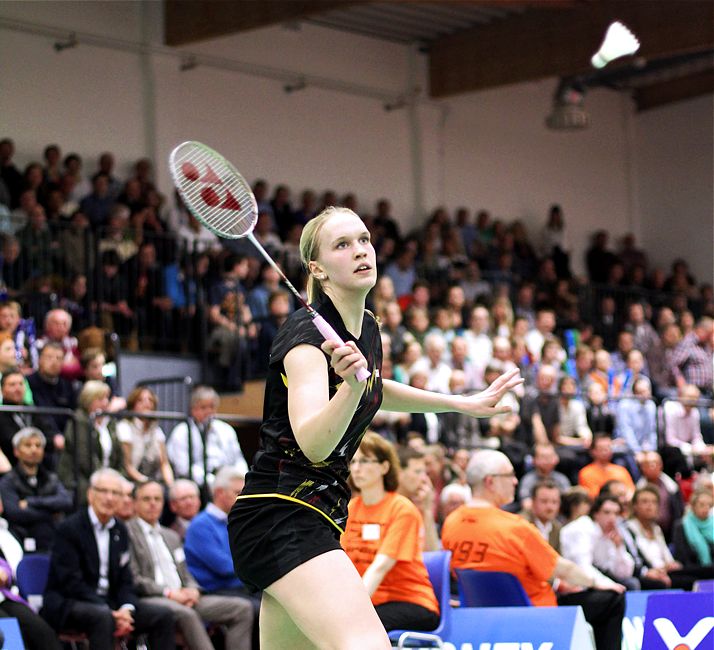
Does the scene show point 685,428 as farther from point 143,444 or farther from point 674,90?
point 674,90

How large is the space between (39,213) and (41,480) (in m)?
4.75

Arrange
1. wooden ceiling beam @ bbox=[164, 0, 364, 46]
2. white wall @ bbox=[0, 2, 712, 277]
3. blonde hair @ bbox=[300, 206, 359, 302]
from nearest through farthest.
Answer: blonde hair @ bbox=[300, 206, 359, 302] → wooden ceiling beam @ bbox=[164, 0, 364, 46] → white wall @ bbox=[0, 2, 712, 277]

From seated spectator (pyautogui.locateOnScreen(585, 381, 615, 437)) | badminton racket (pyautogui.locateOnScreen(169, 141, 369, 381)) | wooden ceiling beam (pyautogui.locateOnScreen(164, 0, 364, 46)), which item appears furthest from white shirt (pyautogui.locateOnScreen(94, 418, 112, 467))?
wooden ceiling beam (pyautogui.locateOnScreen(164, 0, 364, 46))

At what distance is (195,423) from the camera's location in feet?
36.3

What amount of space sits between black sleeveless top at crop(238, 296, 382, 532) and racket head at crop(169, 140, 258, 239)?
74 cm

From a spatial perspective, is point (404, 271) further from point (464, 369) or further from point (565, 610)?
point (565, 610)

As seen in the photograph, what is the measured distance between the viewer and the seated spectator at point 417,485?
8.95 metres

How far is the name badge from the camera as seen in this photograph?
24.1 ft

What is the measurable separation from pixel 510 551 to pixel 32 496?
3513 mm

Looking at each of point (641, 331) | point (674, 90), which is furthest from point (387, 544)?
point (674, 90)

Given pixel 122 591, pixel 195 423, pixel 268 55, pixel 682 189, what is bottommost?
pixel 122 591

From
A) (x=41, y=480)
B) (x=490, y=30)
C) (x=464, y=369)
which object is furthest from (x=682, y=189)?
(x=41, y=480)

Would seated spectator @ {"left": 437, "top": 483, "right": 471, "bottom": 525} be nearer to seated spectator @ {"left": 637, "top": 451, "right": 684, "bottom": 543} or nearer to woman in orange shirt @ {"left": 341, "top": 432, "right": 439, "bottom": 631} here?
seated spectator @ {"left": 637, "top": 451, "right": 684, "bottom": 543}

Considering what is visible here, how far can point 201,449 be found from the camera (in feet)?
36.2
